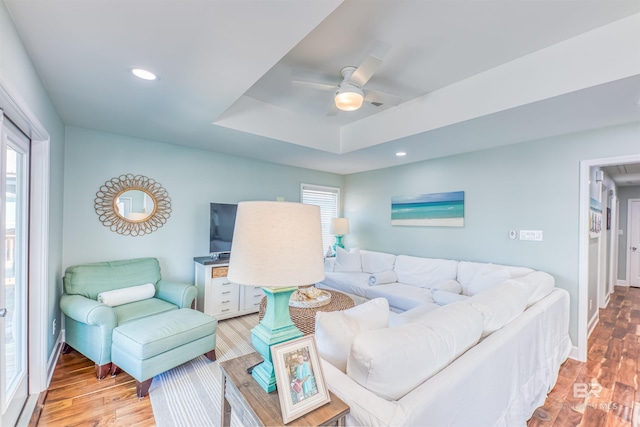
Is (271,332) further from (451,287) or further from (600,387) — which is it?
(600,387)

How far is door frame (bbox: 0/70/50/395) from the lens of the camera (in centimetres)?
212

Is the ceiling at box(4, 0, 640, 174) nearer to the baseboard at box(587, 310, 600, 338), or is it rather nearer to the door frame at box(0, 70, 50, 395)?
the door frame at box(0, 70, 50, 395)

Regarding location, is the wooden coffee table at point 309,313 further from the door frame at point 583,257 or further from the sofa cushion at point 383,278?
the door frame at point 583,257

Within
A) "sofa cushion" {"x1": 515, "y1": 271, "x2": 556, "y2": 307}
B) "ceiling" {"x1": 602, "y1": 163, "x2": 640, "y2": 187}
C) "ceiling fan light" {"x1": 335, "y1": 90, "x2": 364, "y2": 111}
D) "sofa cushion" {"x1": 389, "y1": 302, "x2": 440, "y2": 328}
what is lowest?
"sofa cushion" {"x1": 389, "y1": 302, "x2": 440, "y2": 328}

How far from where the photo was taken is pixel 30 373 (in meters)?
2.11

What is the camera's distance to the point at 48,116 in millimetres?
2312

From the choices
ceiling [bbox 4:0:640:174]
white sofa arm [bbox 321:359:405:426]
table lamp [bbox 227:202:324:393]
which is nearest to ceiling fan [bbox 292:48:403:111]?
ceiling [bbox 4:0:640:174]

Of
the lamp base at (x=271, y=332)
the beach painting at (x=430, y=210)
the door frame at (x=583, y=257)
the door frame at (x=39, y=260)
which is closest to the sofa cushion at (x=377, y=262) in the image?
the beach painting at (x=430, y=210)

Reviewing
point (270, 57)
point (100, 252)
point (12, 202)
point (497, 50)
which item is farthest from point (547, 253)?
point (100, 252)

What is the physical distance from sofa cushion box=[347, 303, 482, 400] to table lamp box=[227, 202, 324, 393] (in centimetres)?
33

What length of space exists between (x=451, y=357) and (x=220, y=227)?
133 inches

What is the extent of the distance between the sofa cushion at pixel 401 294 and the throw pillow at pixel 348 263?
79 centimetres

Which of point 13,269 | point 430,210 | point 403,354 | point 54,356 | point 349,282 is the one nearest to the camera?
point 403,354

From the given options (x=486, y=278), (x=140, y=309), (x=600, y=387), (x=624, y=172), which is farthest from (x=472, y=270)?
(x=140, y=309)
